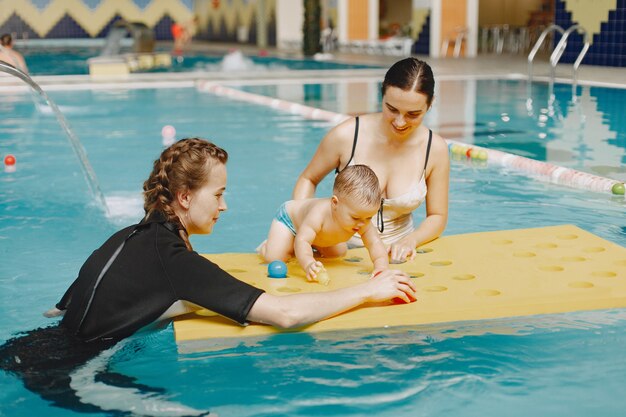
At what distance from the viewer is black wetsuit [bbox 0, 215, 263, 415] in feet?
9.18

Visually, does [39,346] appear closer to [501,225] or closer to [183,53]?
[501,225]

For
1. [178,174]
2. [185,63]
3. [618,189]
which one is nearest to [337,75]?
[185,63]

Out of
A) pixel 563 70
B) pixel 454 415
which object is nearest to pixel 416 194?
pixel 454 415

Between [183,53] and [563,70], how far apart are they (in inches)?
625

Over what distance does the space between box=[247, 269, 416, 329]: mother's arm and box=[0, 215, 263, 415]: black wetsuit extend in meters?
0.07

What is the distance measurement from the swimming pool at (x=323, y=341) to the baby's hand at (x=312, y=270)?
38 cm

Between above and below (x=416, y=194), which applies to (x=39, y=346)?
below

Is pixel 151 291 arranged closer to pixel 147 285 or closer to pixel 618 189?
pixel 147 285

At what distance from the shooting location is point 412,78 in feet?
11.5

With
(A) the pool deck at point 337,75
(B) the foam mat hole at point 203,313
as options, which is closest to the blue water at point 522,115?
(A) the pool deck at point 337,75

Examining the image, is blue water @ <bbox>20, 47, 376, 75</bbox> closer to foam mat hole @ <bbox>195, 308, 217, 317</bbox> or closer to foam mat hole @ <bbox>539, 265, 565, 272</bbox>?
foam mat hole @ <bbox>539, 265, 565, 272</bbox>

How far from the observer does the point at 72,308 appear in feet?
9.66

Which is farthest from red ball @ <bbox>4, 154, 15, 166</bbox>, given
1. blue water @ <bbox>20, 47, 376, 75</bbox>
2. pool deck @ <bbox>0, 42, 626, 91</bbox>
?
blue water @ <bbox>20, 47, 376, 75</bbox>

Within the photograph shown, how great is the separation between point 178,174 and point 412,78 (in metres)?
1.16
